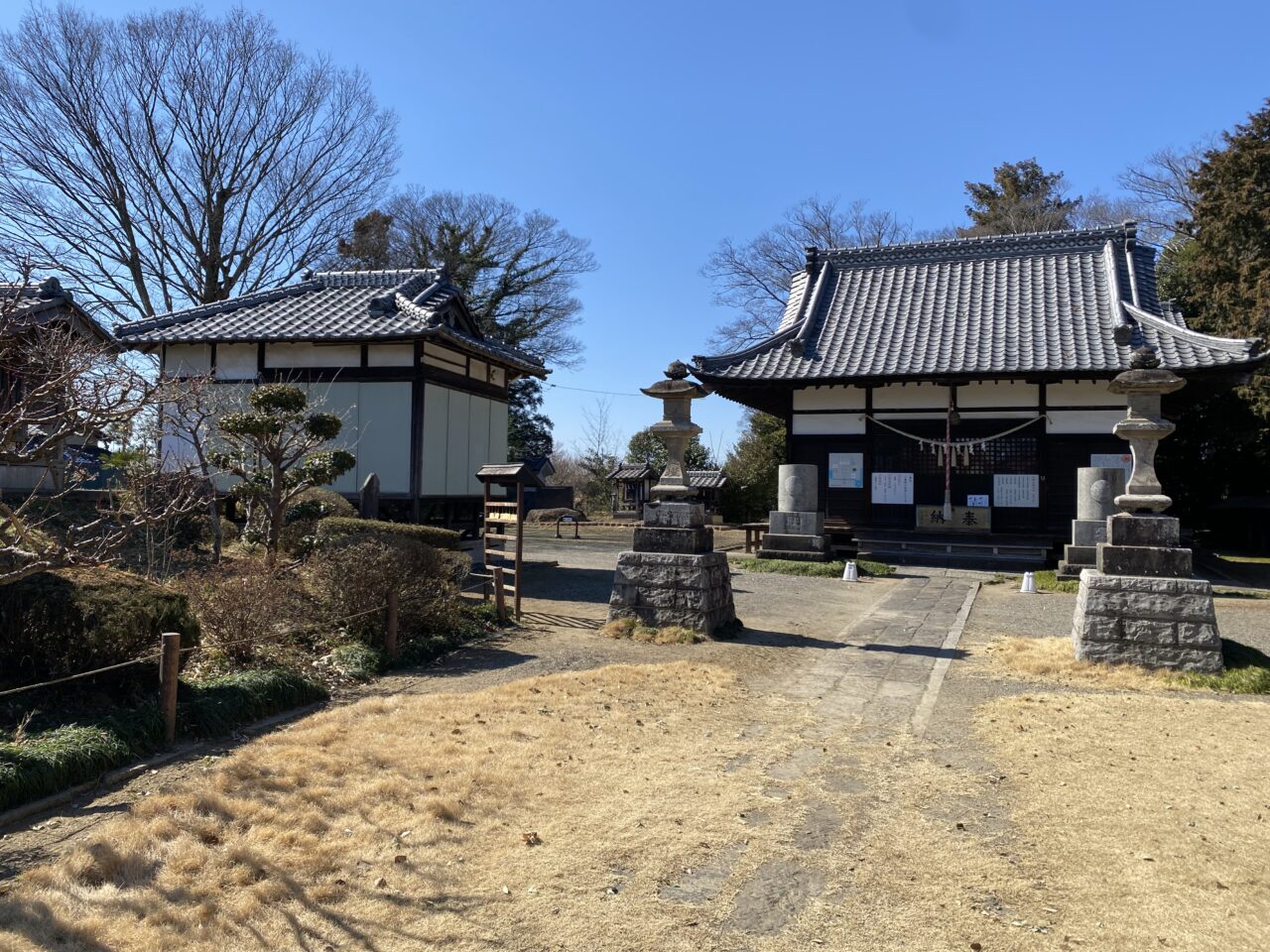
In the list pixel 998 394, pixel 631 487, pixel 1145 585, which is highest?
pixel 998 394

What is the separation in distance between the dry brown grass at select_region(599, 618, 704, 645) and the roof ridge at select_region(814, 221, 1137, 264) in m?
15.6

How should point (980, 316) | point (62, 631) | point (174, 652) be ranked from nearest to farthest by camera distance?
point (174, 652), point (62, 631), point (980, 316)

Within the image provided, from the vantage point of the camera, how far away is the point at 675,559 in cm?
1003

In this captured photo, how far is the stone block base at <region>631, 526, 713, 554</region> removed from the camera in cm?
1012

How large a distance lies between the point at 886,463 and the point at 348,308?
11.9 m

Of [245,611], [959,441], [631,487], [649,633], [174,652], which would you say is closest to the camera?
[174,652]

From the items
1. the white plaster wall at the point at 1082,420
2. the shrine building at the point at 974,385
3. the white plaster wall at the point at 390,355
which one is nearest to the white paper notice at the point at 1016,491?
the shrine building at the point at 974,385

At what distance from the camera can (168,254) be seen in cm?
2472

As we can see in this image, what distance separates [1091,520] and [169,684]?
1502 cm

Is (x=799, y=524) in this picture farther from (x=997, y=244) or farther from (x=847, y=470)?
(x=997, y=244)

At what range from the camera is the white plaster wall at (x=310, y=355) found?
14.8 metres

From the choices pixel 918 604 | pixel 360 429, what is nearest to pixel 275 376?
pixel 360 429

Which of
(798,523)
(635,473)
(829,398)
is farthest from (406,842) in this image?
(635,473)

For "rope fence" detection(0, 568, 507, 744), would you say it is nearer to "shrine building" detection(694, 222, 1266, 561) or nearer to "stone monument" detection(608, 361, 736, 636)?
"stone monument" detection(608, 361, 736, 636)
